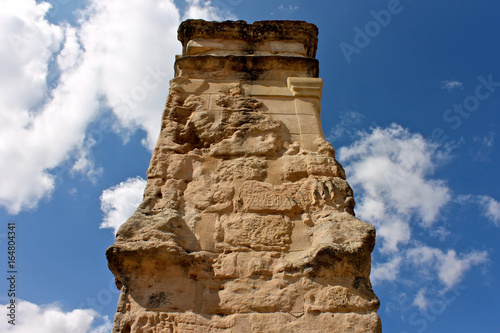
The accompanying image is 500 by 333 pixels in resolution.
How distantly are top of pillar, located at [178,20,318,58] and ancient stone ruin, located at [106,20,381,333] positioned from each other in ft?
0.87

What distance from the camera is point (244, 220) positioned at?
8.98ft

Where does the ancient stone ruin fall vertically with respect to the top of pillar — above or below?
below

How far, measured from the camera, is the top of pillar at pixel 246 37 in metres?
4.17

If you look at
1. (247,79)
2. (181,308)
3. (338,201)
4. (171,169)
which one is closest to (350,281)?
(338,201)

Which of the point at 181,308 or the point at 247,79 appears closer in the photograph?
the point at 181,308

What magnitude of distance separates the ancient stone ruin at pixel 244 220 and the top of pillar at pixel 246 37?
26cm

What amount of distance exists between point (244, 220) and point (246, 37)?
2326 millimetres

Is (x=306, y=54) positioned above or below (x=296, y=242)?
above

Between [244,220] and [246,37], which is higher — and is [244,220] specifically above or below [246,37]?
below

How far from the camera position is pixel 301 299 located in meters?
2.35

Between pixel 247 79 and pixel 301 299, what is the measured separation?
2199mm

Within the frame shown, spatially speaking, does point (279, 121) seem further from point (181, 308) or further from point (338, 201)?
point (181, 308)

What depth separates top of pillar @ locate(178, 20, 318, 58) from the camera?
4.17 m

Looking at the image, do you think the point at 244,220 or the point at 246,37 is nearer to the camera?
the point at 244,220
